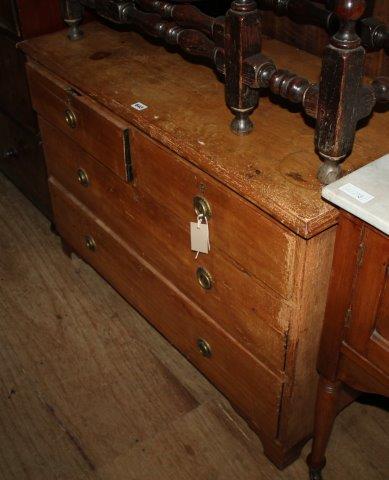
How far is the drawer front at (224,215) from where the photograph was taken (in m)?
1.19

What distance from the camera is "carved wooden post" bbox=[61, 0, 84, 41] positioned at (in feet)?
5.71

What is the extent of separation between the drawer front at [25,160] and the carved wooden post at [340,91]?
1262 mm

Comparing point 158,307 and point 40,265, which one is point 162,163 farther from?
point 40,265

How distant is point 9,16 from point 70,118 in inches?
17.3

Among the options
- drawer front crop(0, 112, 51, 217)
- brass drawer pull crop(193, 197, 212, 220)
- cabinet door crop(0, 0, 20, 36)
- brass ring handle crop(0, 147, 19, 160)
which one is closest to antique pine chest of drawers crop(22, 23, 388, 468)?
brass drawer pull crop(193, 197, 212, 220)

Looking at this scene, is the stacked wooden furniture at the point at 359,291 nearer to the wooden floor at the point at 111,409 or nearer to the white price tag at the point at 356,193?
the white price tag at the point at 356,193

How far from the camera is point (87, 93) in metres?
1.57

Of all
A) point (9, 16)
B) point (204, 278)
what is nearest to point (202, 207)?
point (204, 278)

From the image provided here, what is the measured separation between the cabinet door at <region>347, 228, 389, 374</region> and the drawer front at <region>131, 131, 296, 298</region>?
0.13 m

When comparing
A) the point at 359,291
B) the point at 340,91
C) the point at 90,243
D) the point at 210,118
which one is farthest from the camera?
the point at 90,243

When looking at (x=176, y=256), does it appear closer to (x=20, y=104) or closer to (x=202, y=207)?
(x=202, y=207)

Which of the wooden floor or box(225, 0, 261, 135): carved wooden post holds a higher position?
box(225, 0, 261, 135): carved wooden post

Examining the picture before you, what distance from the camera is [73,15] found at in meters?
1.75

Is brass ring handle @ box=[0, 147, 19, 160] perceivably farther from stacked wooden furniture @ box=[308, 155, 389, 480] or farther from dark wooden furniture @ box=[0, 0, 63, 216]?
stacked wooden furniture @ box=[308, 155, 389, 480]
